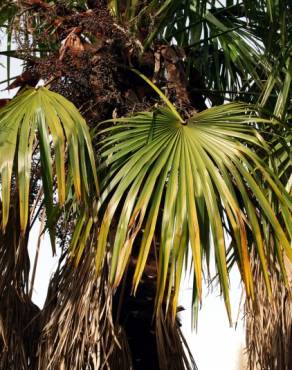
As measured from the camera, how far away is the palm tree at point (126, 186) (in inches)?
140

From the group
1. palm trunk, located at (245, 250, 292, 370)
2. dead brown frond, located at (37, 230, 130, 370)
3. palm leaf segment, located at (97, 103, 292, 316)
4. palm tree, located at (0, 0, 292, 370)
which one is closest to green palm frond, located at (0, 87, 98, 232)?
palm tree, located at (0, 0, 292, 370)

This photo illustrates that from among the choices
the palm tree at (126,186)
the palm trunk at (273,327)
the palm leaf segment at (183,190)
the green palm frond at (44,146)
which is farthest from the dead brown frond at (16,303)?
the palm trunk at (273,327)

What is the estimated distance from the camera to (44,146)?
12.0 ft

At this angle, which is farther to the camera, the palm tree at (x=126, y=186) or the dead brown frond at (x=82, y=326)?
the dead brown frond at (x=82, y=326)

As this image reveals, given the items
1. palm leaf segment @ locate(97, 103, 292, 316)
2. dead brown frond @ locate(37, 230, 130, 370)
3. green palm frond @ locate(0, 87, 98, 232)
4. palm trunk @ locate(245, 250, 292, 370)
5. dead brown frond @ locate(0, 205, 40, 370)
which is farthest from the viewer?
palm trunk @ locate(245, 250, 292, 370)

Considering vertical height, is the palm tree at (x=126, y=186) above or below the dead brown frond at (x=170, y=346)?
above

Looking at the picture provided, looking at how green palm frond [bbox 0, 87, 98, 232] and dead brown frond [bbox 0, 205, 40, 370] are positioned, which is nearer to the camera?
green palm frond [bbox 0, 87, 98, 232]

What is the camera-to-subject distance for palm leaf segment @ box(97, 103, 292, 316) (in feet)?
11.3

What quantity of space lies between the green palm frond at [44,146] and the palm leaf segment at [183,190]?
165 millimetres

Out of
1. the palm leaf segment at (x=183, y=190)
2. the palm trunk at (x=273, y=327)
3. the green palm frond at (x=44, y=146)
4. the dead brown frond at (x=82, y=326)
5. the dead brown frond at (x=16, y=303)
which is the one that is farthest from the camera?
the palm trunk at (x=273, y=327)

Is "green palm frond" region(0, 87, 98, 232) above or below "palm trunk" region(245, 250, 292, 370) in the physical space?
above

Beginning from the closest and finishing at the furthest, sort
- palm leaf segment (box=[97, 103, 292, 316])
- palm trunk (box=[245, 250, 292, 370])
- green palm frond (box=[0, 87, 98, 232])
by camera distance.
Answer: palm leaf segment (box=[97, 103, 292, 316]) → green palm frond (box=[0, 87, 98, 232]) → palm trunk (box=[245, 250, 292, 370])

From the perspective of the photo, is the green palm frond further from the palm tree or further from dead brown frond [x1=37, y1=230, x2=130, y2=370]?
dead brown frond [x1=37, y1=230, x2=130, y2=370]

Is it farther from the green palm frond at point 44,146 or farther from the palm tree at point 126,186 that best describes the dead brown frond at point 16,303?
the green palm frond at point 44,146
